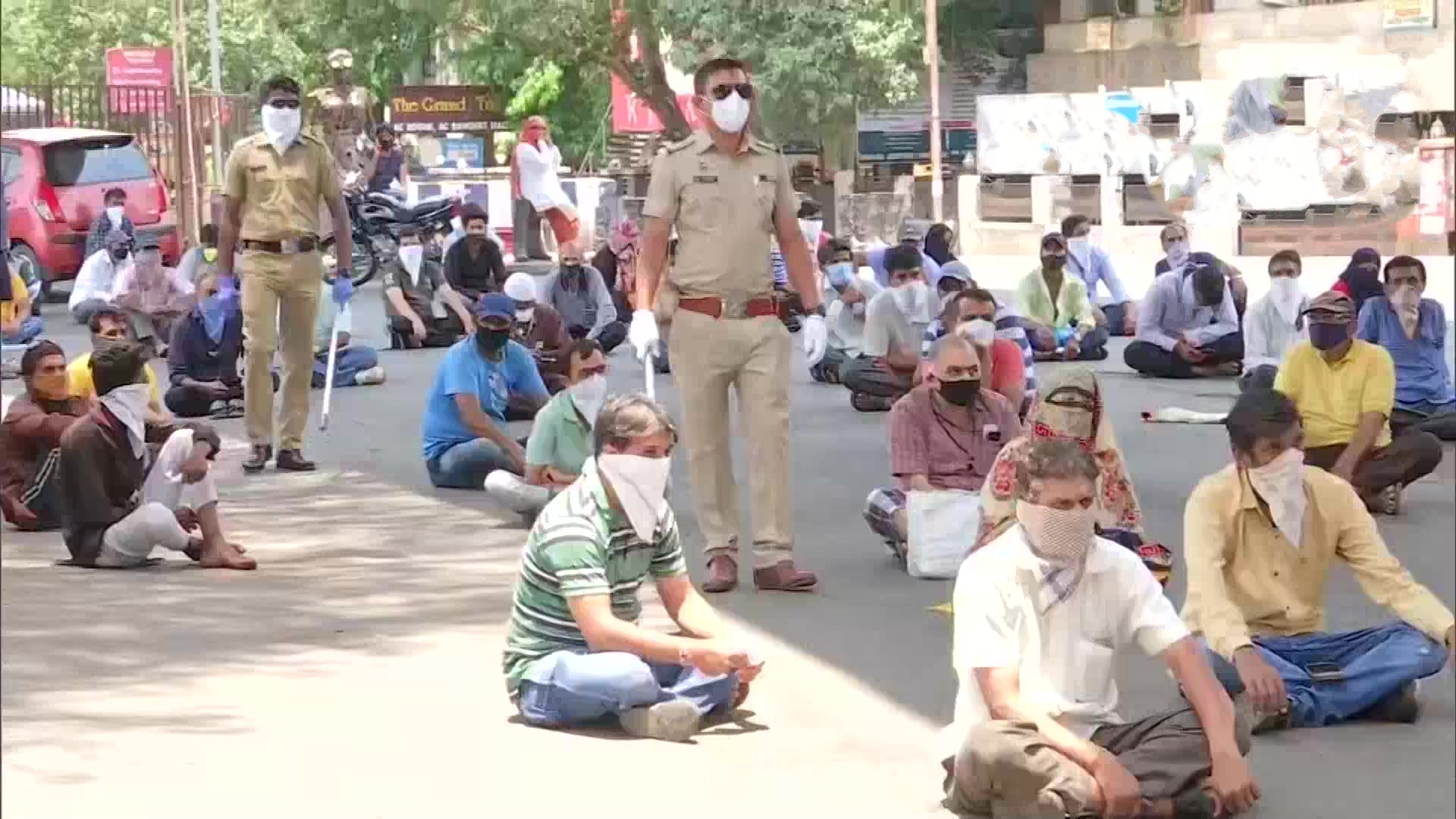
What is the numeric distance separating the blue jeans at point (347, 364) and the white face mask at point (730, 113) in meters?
9.06

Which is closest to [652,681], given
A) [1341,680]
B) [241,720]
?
[241,720]

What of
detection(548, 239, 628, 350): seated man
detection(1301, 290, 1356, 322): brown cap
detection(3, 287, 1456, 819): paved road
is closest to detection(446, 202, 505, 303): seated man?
detection(548, 239, 628, 350): seated man

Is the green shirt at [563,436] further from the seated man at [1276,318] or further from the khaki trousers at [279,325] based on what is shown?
the seated man at [1276,318]

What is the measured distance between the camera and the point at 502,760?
658 centimetres

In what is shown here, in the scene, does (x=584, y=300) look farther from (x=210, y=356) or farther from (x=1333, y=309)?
(x=1333, y=309)

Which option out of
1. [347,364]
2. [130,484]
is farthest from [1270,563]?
[347,364]

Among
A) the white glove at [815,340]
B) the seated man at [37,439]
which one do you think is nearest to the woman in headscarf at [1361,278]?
the white glove at [815,340]

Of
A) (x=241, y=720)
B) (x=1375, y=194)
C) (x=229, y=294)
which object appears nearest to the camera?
(x=241, y=720)

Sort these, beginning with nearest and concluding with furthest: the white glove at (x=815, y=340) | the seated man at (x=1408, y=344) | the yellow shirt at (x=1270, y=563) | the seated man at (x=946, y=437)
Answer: the yellow shirt at (x=1270, y=563)
the seated man at (x=946, y=437)
the seated man at (x=1408, y=344)
the white glove at (x=815, y=340)

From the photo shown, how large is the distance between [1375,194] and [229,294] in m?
18.5

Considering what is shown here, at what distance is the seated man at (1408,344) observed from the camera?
41.6 ft

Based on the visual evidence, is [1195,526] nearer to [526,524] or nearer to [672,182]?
[672,182]

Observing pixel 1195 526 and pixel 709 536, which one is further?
pixel 709 536

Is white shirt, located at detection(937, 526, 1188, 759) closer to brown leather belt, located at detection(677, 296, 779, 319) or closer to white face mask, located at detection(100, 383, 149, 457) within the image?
brown leather belt, located at detection(677, 296, 779, 319)
